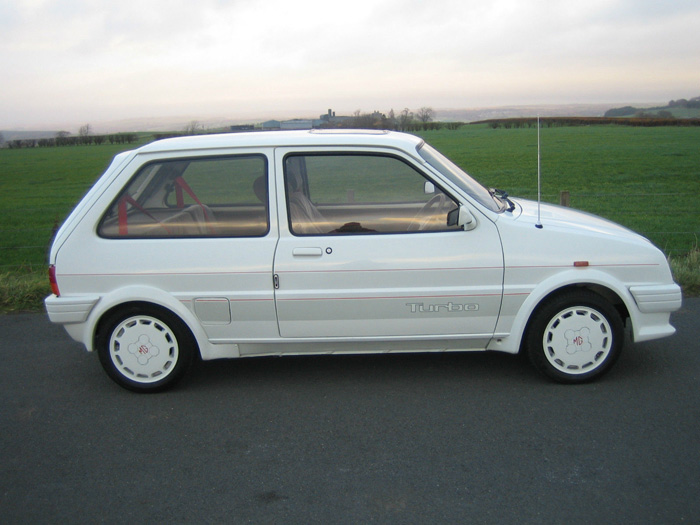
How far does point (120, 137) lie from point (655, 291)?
38.8 m

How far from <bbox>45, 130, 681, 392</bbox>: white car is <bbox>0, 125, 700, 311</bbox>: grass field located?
331 centimetres

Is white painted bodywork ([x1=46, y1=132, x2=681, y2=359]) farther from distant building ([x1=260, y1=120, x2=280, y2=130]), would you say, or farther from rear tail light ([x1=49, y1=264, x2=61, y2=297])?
distant building ([x1=260, y1=120, x2=280, y2=130])

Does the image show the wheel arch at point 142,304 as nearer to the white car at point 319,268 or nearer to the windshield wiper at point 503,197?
the white car at point 319,268

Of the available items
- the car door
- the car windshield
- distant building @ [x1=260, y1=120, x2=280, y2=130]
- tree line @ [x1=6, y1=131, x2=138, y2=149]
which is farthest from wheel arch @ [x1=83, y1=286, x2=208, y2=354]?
tree line @ [x1=6, y1=131, x2=138, y2=149]

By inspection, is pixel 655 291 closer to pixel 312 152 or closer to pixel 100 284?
pixel 312 152

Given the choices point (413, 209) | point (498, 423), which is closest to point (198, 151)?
point (413, 209)

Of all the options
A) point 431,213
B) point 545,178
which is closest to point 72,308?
point 431,213

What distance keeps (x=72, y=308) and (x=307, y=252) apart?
5.56 ft

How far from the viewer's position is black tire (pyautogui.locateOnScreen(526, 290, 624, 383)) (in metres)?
4.60

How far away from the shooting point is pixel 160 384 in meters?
4.86

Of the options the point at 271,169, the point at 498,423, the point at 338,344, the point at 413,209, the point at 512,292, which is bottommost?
the point at 498,423

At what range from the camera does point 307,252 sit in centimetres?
454

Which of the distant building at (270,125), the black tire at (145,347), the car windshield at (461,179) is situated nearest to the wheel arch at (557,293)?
the car windshield at (461,179)

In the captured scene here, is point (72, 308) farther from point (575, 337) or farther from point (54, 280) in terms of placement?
point (575, 337)
